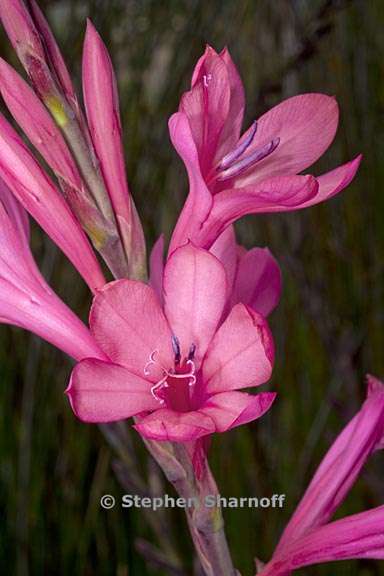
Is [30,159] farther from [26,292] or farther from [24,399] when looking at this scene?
[24,399]

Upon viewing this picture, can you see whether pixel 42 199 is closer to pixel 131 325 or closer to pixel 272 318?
pixel 131 325

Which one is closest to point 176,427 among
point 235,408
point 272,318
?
point 235,408

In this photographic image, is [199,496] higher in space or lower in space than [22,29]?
lower

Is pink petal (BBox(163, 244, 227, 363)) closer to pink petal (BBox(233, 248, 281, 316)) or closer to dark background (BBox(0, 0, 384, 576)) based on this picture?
pink petal (BBox(233, 248, 281, 316))

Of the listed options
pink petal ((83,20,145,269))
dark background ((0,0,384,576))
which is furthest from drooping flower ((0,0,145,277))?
dark background ((0,0,384,576))

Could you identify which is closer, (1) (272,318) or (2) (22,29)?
(2) (22,29)
